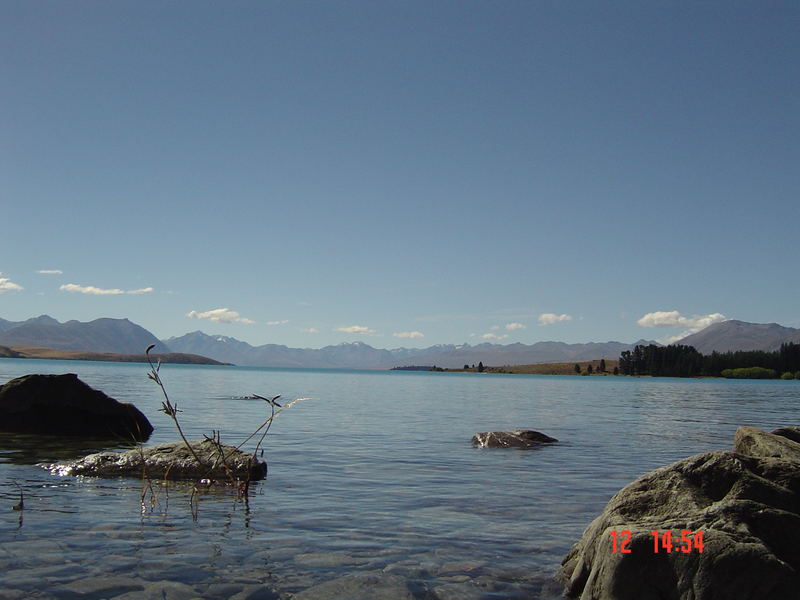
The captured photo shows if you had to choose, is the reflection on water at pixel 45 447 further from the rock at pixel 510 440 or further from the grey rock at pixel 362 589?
the rock at pixel 510 440

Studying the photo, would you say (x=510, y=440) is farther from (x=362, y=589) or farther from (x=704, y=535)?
(x=704, y=535)

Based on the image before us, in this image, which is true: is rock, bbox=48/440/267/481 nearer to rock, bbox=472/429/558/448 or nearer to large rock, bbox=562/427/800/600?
large rock, bbox=562/427/800/600

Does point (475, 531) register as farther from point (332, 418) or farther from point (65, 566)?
point (332, 418)

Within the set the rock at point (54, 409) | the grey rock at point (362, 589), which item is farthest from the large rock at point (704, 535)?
the rock at point (54, 409)

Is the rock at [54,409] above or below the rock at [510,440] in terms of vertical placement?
above

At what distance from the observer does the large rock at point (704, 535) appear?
20.7 ft

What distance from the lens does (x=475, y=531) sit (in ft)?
37.9

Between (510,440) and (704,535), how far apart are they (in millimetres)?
18368

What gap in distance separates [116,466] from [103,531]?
597cm
